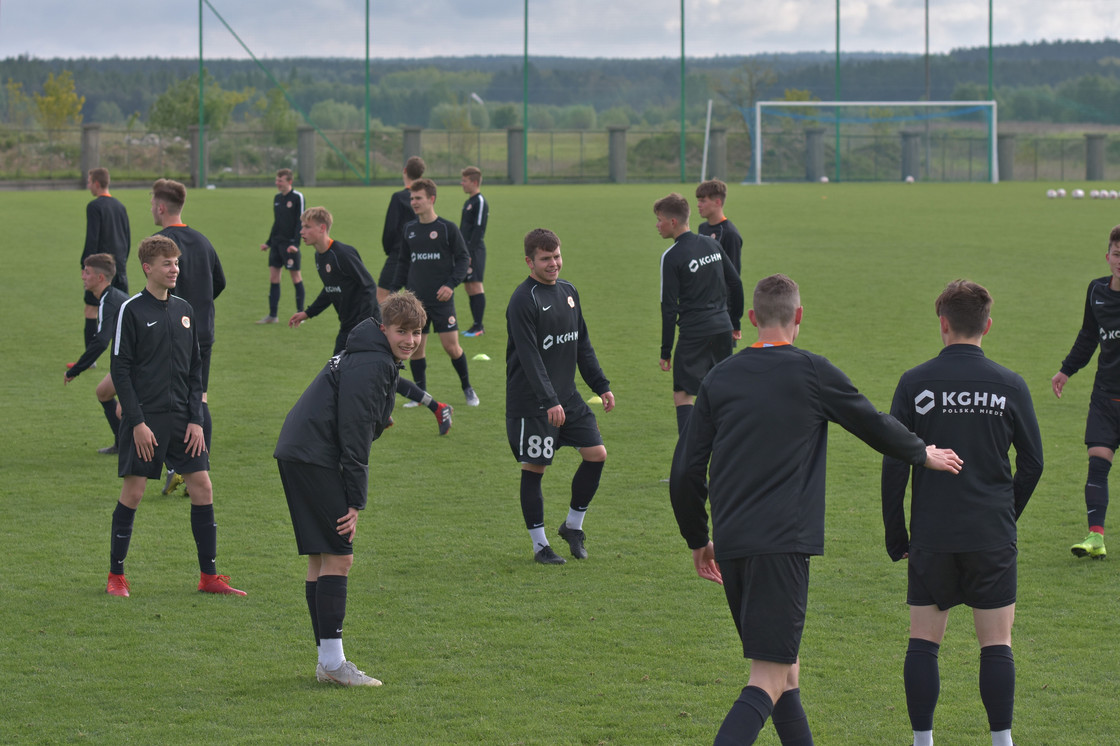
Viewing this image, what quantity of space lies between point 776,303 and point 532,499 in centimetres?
332

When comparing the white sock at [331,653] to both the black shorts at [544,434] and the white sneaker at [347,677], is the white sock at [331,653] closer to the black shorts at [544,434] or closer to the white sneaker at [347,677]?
the white sneaker at [347,677]

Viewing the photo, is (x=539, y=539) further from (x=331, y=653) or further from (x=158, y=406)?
(x=158, y=406)

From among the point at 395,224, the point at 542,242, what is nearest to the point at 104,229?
the point at 395,224

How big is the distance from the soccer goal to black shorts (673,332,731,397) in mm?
40272

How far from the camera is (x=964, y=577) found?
4.39 m

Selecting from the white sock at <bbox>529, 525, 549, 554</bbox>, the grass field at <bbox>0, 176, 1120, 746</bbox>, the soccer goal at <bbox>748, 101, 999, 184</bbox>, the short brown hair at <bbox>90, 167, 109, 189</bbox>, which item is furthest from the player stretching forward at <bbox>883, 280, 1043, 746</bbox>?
the soccer goal at <bbox>748, 101, 999, 184</bbox>

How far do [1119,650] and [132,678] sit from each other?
4560 millimetres

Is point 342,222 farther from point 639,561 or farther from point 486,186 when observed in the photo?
point 639,561

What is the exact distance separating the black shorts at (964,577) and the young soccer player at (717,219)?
16.4 ft

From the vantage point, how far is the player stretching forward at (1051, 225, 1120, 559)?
686cm

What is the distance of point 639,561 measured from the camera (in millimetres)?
7090

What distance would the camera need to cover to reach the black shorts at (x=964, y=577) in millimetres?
4316

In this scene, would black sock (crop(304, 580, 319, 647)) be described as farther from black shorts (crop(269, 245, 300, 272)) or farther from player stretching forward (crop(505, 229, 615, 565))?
black shorts (crop(269, 245, 300, 272))

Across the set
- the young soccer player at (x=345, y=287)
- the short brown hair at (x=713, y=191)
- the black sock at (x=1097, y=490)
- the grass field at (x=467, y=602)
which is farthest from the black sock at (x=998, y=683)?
the young soccer player at (x=345, y=287)
